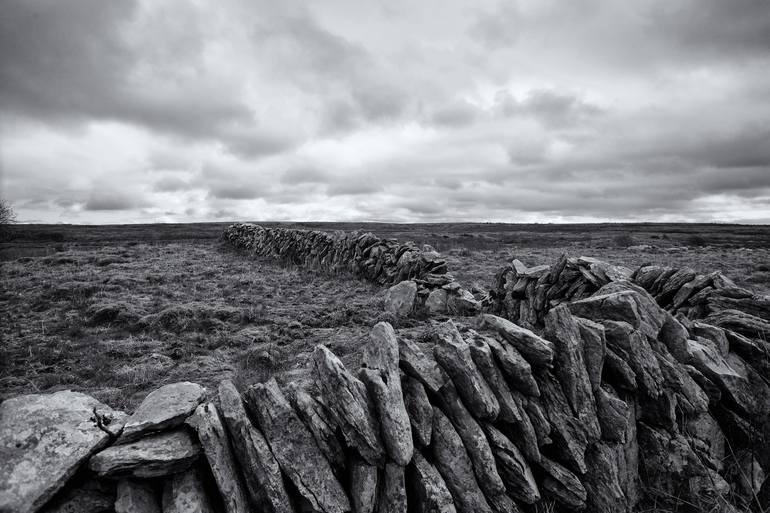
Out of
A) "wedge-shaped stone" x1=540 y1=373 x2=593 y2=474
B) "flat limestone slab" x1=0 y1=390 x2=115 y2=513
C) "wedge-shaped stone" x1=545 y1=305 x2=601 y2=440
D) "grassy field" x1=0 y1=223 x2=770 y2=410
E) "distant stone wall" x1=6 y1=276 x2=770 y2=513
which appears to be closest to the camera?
"flat limestone slab" x1=0 y1=390 x2=115 y2=513

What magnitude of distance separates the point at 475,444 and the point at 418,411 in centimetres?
74

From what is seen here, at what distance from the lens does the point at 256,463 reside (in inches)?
152

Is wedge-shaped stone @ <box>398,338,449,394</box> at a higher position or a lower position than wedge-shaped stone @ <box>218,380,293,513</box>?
higher

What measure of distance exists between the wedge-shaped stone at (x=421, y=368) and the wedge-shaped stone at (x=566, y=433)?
143 centimetres

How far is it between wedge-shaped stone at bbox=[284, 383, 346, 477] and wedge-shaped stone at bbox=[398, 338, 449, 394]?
1138 millimetres

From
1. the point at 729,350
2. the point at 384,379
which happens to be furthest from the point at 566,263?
the point at 384,379

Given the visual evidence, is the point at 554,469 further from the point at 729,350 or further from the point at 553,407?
the point at 729,350

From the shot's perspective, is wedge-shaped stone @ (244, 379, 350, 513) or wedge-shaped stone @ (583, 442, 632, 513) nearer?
wedge-shaped stone @ (244, 379, 350, 513)

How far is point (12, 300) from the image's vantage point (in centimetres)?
1488

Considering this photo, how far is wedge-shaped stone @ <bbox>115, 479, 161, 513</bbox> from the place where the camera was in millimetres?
3523

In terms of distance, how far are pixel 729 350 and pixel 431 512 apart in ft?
20.2

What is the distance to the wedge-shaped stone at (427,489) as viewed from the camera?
3.94 meters

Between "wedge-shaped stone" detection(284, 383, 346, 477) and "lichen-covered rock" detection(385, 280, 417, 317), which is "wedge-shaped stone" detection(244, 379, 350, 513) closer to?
"wedge-shaped stone" detection(284, 383, 346, 477)

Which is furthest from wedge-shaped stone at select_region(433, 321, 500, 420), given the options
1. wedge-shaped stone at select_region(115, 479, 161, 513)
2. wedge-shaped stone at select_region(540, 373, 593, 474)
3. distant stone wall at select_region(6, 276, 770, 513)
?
wedge-shaped stone at select_region(115, 479, 161, 513)
